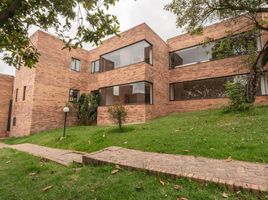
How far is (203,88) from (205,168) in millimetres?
11483

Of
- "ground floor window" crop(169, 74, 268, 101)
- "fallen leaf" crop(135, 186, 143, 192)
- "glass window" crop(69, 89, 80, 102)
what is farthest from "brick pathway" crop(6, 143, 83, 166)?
"ground floor window" crop(169, 74, 268, 101)

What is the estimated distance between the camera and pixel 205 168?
11.9 ft

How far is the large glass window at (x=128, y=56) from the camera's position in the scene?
13.2 m

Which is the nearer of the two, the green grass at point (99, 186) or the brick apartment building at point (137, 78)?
the green grass at point (99, 186)

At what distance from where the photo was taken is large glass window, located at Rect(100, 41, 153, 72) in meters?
13.2

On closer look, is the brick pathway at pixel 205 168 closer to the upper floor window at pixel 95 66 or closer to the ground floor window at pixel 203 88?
the ground floor window at pixel 203 88

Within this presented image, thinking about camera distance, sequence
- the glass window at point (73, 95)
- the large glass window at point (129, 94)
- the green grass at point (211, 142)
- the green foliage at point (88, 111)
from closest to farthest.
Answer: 1. the green grass at point (211, 142)
2. the large glass window at point (129, 94)
3. the green foliage at point (88, 111)
4. the glass window at point (73, 95)

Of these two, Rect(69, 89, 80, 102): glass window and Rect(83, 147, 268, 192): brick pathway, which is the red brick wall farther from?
Rect(83, 147, 268, 192): brick pathway

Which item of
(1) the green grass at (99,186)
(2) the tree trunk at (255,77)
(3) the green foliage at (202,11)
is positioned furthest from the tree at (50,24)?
Answer: (2) the tree trunk at (255,77)

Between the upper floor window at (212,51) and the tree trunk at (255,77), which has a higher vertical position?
the upper floor window at (212,51)

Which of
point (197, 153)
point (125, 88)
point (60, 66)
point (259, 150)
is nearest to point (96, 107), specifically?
point (125, 88)

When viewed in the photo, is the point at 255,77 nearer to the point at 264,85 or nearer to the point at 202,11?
the point at 264,85

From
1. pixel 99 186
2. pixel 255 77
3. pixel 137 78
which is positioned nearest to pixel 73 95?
pixel 137 78

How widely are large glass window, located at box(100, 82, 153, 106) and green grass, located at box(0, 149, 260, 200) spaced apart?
8.49 m
